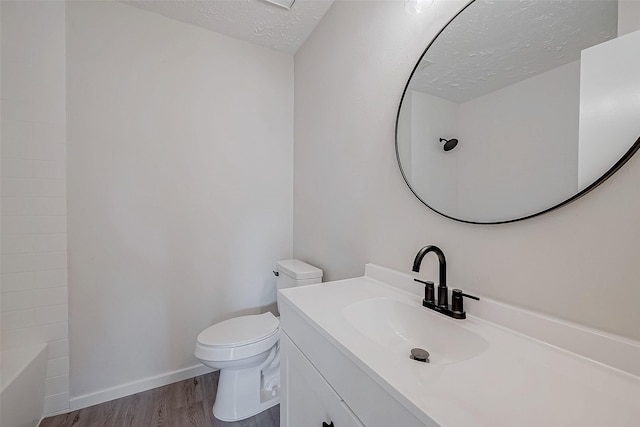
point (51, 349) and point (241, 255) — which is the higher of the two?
point (241, 255)

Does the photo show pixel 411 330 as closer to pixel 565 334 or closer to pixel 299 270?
pixel 565 334

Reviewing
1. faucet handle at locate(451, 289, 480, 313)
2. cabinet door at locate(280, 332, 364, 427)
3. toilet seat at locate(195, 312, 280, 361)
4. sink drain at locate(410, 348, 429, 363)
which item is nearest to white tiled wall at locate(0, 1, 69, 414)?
toilet seat at locate(195, 312, 280, 361)

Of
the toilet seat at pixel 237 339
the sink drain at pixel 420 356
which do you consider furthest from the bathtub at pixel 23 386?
the sink drain at pixel 420 356

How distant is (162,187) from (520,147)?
1896 millimetres

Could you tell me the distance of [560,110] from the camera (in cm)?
66

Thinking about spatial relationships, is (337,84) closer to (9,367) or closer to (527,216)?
(527,216)

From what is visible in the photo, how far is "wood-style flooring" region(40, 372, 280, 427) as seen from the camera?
4.61 ft

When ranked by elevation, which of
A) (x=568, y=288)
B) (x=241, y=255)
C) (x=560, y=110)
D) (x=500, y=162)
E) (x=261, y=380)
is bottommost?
(x=261, y=380)

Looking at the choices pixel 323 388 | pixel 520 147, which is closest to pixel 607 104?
pixel 520 147

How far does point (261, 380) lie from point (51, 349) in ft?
3.91

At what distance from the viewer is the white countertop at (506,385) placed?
423 millimetres

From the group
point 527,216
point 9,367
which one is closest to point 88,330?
point 9,367

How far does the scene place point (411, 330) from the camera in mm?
890

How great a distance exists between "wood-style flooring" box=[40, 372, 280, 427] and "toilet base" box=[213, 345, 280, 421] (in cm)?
3
